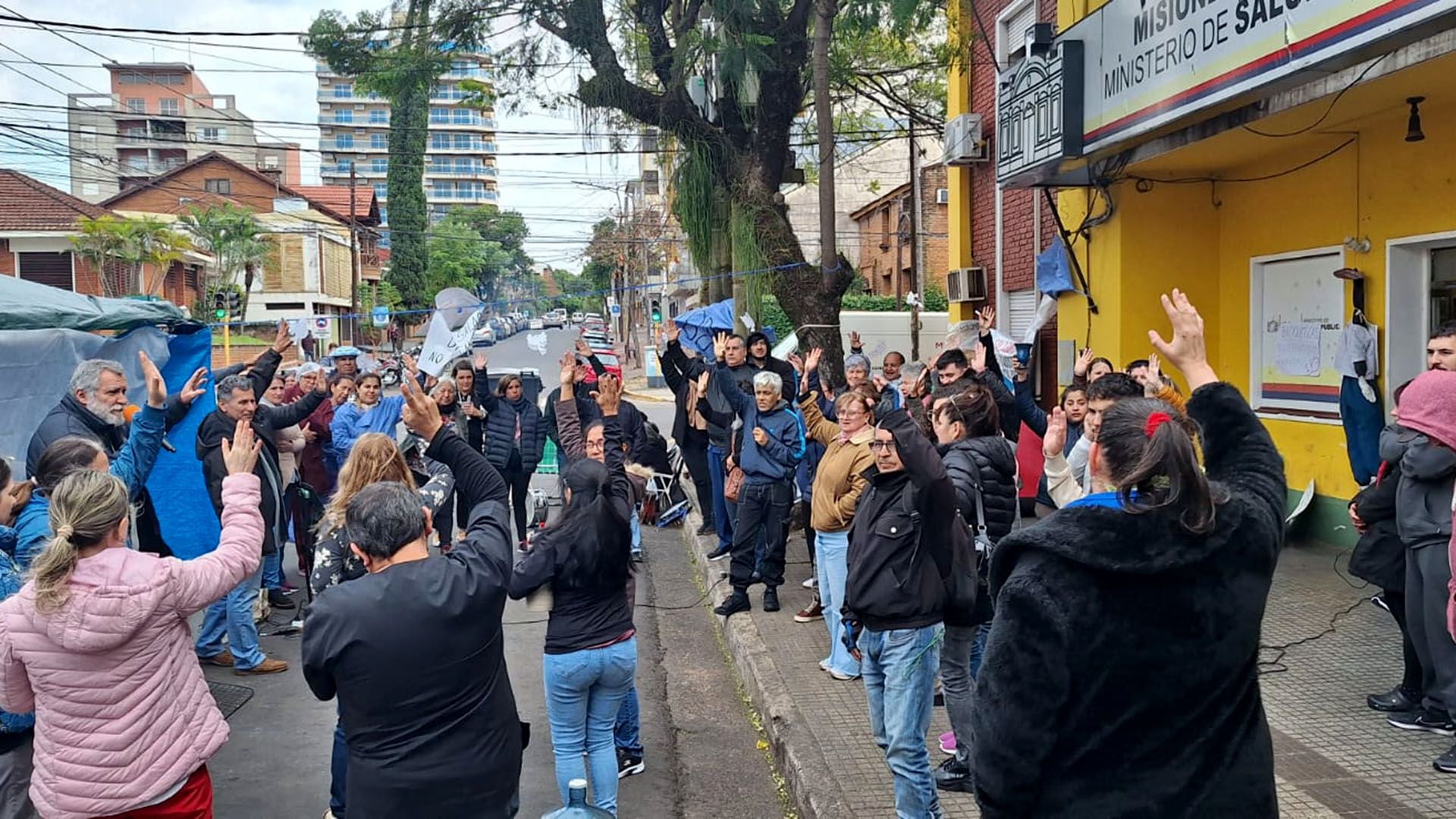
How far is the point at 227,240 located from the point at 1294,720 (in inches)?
1864

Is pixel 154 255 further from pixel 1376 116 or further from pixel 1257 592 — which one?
pixel 1257 592

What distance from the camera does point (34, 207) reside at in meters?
39.5

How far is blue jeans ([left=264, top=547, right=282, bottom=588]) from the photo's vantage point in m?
8.36

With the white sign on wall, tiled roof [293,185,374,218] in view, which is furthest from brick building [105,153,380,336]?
the white sign on wall

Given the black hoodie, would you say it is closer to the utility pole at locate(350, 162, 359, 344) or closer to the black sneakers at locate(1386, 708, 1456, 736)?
the black sneakers at locate(1386, 708, 1456, 736)

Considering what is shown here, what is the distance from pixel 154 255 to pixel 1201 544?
41380mm

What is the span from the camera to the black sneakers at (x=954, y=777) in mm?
5006

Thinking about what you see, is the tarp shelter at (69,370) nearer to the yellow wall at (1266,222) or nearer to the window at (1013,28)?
the yellow wall at (1266,222)

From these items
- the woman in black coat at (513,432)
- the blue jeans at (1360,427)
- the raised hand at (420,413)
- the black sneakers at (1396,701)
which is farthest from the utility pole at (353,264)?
the black sneakers at (1396,701)

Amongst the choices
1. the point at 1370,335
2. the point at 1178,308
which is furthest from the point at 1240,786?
the point at 1370,335

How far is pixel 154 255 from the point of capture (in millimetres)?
37781

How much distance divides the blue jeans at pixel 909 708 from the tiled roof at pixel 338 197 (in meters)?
67.8

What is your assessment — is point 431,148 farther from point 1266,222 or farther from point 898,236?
point 1266,222

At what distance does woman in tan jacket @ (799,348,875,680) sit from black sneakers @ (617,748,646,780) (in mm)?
1389
